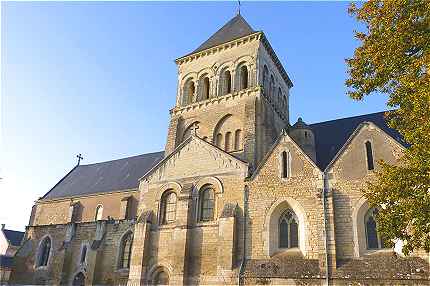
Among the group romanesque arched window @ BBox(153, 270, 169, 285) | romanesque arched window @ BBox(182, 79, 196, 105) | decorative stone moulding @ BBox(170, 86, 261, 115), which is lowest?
romanesque arched window @ BBox(153, 270, 169, 285)

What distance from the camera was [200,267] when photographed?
18.2 m

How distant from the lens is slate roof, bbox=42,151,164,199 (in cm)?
3222

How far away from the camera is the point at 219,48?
27922 mm

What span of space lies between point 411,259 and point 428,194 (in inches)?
244

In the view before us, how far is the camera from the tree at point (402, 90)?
9.48 m

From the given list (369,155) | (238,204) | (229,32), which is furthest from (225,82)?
(369,155)

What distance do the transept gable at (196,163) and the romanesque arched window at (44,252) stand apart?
41.6 feet

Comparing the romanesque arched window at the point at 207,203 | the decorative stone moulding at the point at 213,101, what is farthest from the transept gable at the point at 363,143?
the decorative stone moulding at the point at 213,101

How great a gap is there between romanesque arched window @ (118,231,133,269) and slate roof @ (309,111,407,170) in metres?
13.8

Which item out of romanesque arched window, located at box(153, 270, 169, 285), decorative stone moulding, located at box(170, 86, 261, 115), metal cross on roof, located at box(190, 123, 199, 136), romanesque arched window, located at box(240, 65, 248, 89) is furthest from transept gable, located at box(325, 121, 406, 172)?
romanesque arched window, located at box(240, 65, 248, 89)

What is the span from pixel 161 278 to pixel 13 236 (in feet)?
108

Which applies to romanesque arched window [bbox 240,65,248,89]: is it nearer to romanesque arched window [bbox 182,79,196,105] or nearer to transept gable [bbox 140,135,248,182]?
romanesque arched window [bbox 182,79,196,105]

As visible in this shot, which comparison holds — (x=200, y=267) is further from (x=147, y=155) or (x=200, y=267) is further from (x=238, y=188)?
(x=147, y=155)

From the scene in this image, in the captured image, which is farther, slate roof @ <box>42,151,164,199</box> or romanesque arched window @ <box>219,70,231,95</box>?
slate roof @ <box>42,151,164,199</box>
